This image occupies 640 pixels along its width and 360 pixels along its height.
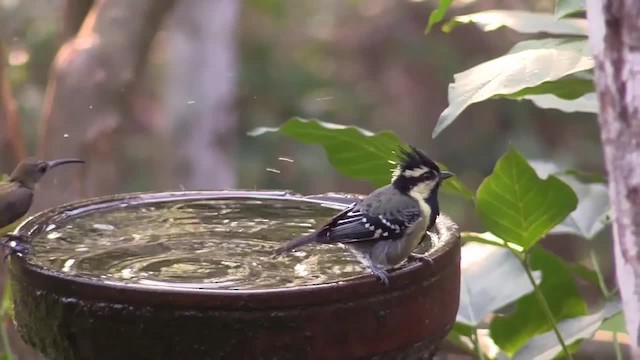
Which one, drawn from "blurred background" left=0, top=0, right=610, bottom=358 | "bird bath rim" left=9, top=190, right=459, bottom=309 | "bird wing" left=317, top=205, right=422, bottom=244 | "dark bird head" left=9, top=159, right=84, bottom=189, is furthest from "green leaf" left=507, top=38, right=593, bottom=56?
"blurred background" left=0, top=0, right=610, bottom=358

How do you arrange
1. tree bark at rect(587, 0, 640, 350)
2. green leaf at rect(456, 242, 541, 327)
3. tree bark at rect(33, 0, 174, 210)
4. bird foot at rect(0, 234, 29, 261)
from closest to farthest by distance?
tree bark at rect(587, 0, 640, 350)
bird foot at rect(0, 234, 29, 261)
green leaf at rect(456, 242, 541, 327)
tree bark at rect(33, 0, 174, 210)

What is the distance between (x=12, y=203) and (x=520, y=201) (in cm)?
98

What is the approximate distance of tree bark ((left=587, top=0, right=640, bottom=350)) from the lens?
2.85ft

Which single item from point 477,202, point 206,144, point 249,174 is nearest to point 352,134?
point 477,202

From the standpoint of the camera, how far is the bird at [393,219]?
1.28 m

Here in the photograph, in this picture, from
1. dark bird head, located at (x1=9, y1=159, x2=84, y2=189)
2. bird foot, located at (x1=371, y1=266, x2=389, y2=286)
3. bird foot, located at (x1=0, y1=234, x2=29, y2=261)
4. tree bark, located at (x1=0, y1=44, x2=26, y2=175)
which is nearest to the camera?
bird foot, located at (x1=371, y1=266, x2=389, y2=286)

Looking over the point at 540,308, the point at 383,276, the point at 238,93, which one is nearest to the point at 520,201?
the point at 540,308

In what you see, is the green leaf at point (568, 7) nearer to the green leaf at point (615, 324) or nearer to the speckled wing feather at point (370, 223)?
the speckled wing feather at point (370, 223)

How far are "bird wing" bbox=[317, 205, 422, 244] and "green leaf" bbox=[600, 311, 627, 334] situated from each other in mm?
463

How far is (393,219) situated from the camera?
1.35 meters

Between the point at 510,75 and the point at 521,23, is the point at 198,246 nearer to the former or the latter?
the point at 510,75

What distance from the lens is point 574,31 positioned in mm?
1666

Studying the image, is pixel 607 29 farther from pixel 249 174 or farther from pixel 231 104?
pixel 249 174

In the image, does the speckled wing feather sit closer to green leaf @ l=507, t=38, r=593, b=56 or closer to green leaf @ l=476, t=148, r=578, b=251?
green leaf @ l=476, t=148, r=578, b=251
